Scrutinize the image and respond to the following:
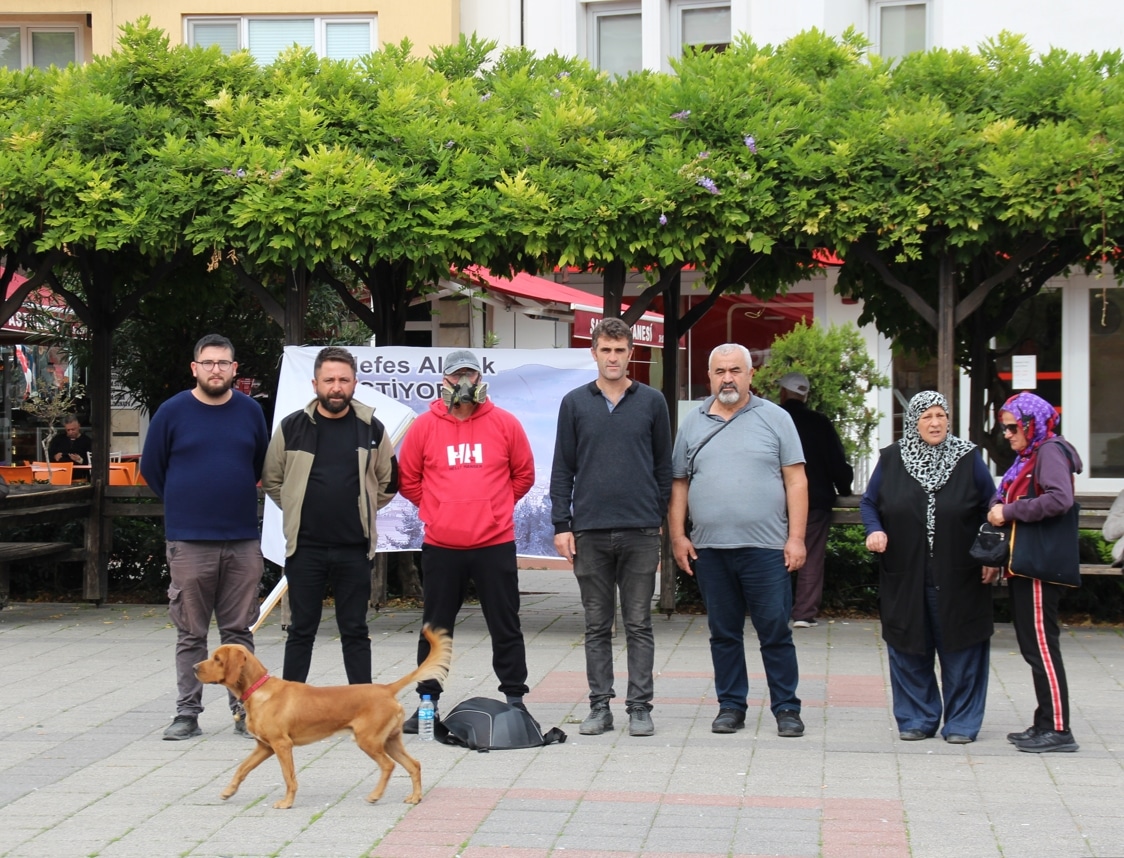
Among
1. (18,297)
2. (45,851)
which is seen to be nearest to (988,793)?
(45,851)

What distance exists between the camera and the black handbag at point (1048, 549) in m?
6.76

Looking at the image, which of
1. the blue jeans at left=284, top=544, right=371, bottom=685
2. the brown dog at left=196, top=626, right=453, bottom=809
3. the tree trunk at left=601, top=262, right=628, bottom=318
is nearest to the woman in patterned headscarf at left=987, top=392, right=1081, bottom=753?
the brown dog at left=196, top=626, right=453, bottom=809

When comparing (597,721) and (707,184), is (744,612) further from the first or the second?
(707,184)

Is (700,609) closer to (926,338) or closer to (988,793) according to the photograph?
(926,338)

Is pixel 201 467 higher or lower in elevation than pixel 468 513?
higher

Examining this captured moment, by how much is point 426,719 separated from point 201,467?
168 cm

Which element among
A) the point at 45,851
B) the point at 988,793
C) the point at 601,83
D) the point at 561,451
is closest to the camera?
the point at 45,851

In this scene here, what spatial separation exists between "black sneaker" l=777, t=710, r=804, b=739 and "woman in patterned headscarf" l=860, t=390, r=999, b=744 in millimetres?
506

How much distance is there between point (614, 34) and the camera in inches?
724

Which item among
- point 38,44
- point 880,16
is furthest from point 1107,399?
point 38,44

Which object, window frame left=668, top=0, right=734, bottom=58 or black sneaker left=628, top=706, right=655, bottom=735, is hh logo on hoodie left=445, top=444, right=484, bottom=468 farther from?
window frame left=668, top=0, right=734, bottom=58

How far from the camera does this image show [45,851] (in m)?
5.30

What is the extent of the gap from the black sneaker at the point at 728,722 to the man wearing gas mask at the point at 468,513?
0.98 meters

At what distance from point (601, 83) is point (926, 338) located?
380cm
